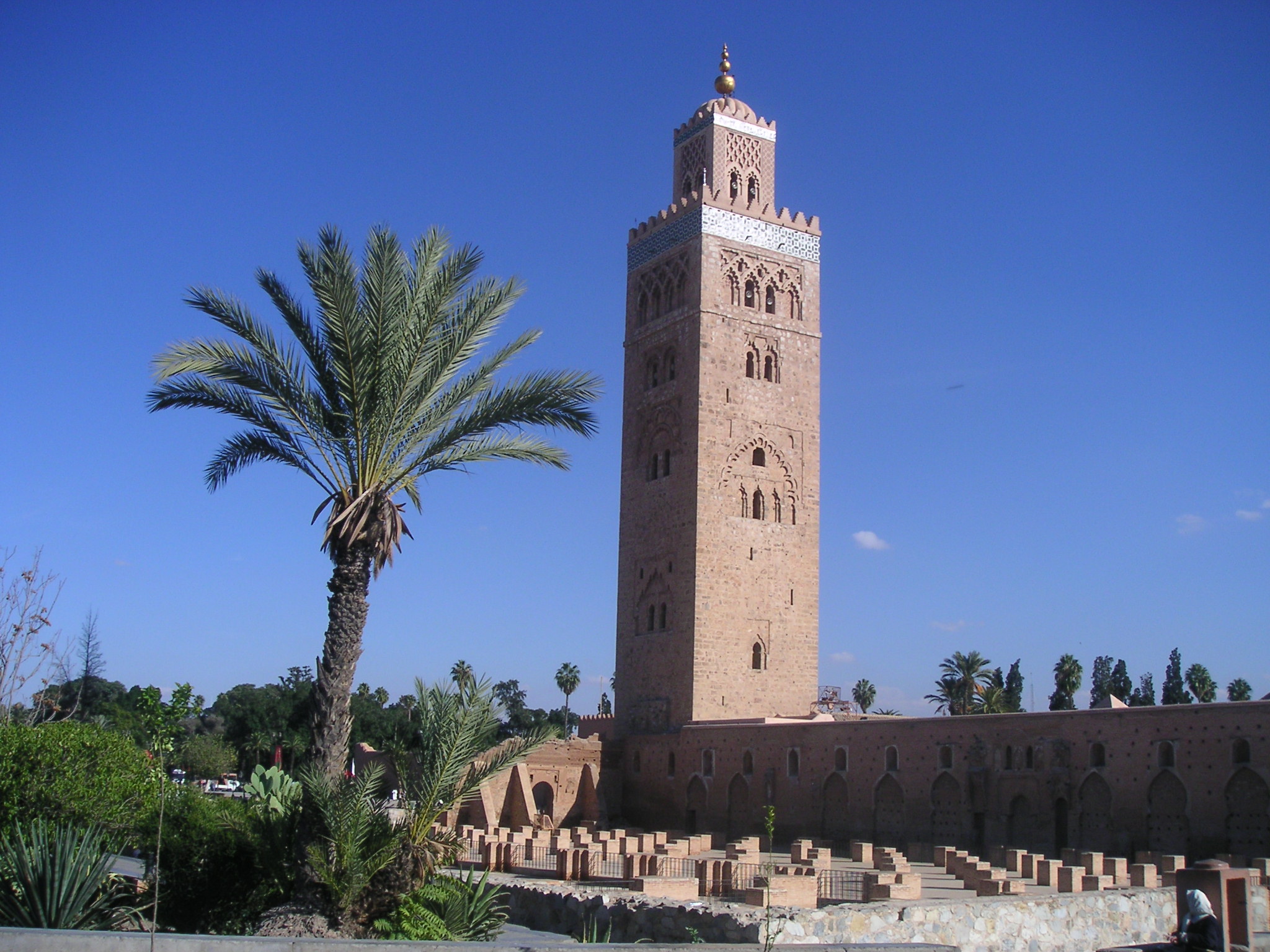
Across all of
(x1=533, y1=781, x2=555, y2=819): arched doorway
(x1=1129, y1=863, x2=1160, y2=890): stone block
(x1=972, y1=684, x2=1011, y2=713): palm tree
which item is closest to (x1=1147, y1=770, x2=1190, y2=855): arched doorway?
(x1=1129, y1=863, x2=1160, y2=890): stone block

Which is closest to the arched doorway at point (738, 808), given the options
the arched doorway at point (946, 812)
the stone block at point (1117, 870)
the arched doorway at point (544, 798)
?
the arched doorway at point (544, 798)

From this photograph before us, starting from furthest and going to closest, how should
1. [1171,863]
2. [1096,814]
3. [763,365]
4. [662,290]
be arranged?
[662,290] < [763,365] < [1096,814] < [1171,863]

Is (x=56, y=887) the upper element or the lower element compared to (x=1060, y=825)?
upper

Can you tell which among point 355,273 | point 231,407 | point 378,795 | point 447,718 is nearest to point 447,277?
point 355,273

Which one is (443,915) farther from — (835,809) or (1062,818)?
(835,809)

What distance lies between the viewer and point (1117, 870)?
1688 centimetres

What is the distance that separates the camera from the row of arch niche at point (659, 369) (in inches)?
1256

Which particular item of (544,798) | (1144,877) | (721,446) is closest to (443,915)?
(1144,877)

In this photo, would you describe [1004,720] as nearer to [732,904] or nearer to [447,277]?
[732,904]

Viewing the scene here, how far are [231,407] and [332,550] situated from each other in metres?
1.69

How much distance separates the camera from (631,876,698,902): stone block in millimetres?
15430

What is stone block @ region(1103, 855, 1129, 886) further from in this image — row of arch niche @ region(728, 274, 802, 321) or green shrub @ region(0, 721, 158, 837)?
row of arch niche @ region(728, 274, 802, 321)

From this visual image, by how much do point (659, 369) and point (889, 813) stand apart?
13533 millimetres

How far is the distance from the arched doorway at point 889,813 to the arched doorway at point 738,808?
12.9 ft
